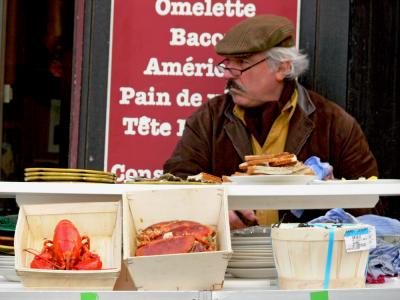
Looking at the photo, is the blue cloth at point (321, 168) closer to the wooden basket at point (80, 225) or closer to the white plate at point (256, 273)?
the white plate at point (256, 273)

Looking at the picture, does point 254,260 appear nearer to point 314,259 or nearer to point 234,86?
point 314,259

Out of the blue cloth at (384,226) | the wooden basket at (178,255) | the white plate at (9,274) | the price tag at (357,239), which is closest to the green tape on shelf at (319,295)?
the price tag at (357,239)

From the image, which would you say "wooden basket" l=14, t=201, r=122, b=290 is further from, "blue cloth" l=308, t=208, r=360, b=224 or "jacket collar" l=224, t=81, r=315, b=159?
"jacket collar" l=224, t=81, r=315, b=159

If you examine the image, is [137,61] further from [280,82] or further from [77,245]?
[77,245]

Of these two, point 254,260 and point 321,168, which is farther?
point 321,168

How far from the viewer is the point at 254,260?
3.46 metres

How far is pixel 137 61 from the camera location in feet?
17.9

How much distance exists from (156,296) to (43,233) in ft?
1.86

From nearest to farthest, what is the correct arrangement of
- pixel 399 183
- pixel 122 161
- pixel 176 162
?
1. pixel 399 183
2. pixel 176 162
3. pixel 122 161

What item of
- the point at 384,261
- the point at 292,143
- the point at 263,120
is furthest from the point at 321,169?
the point at 384,261

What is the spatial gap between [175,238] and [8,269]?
0.69m

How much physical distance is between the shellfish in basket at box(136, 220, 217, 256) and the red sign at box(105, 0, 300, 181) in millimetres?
2164

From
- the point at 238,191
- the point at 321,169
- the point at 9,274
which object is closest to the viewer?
the point at 238,191

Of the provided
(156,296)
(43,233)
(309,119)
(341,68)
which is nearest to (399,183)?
(156,296)
